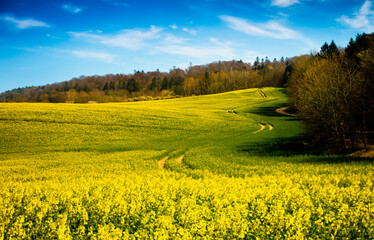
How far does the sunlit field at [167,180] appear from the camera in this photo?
6258mm

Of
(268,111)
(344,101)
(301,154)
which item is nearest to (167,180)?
(301,154)

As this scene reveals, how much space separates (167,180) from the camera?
42.9 ft

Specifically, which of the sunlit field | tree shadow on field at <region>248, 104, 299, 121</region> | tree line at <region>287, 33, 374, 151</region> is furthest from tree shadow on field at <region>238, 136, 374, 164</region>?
tree shadow on field at <region>248, 104, 299, 121</region>

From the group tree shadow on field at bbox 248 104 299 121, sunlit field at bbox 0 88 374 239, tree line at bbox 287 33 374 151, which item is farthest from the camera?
tree shadow on field at bbox 248 104 299 121

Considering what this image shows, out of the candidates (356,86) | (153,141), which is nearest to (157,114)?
(153,141)

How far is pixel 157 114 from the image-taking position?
55.9 m

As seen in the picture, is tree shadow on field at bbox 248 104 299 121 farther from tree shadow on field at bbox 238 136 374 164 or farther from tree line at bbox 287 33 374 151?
tree line at bbox 287 33 374 151

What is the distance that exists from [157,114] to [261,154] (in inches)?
1276

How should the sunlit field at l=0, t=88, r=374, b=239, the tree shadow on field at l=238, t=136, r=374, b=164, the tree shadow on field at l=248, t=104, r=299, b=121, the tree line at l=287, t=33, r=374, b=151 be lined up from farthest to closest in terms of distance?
the tree shadow on field at l=248, t=104, r=299, b=121, the tree line at l=287, t=33, r=374, b=151, the tree shadow on field at l=238, t=136, r=374, b=164, the sunlit field at l=0, t=88, r=374, b=239

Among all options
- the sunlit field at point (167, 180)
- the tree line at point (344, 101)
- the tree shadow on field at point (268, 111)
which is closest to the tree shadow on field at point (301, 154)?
the sunlit field at point (167, 180)

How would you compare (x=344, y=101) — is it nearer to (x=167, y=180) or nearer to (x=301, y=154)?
(x=301, y=154)

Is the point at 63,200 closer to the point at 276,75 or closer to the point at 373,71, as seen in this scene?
the point at 373,71

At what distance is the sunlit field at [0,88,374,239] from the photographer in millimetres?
6258

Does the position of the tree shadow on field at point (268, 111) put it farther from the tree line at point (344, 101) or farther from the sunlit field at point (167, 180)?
the tree line at point (344, 101)
